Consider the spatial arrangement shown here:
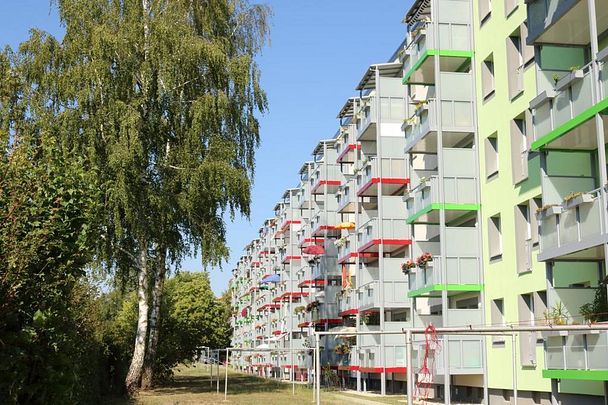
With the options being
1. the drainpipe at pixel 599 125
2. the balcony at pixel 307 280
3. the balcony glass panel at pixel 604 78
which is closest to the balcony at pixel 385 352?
the drainpipe at pixel 599 125

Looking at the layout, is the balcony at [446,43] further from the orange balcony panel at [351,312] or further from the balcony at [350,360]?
the balcony at [350,360]

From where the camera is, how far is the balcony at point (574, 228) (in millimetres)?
18562

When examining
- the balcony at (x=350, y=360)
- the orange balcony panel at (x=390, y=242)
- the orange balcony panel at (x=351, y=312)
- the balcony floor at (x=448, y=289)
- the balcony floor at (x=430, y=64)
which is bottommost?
the balcony at (x=350, y=360)

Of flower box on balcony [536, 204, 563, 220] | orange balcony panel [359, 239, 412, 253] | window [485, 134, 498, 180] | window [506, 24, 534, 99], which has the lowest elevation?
flower box on balcony [536, 204, 563, 220]

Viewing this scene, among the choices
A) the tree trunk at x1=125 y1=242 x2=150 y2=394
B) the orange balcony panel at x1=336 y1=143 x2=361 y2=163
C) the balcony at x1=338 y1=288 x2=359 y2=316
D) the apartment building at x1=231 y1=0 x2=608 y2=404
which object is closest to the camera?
the apartment building at x1=231 y1=0 x2=608 y2=404

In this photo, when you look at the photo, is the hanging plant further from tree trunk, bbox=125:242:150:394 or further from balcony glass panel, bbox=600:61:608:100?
balcony glass panel, bbox=600:61:608:100

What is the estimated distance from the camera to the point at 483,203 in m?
30.5

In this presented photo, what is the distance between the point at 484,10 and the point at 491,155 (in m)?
5.85

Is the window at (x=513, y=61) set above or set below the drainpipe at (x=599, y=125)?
above

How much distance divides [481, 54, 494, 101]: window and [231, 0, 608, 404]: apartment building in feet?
0.21

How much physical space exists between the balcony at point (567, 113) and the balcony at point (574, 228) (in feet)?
6.31

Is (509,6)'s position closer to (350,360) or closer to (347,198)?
(347,198)

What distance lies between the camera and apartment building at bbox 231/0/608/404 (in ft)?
66.3

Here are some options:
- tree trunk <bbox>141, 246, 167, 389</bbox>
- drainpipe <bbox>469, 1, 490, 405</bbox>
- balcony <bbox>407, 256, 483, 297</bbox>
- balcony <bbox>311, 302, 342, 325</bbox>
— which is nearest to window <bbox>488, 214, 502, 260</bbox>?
drainpipe <bbox>469, 1, 490, 405</bbox>
